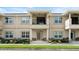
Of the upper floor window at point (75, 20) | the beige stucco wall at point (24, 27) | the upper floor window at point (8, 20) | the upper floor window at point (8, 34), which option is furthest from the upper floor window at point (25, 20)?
the upper floor window at point (75, 20)

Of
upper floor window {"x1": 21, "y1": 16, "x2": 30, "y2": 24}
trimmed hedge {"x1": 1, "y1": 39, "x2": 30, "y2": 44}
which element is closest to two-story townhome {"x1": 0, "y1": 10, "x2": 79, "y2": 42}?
upper floor window {"x1": 21, "y1": 16, "x2": 30, "y2": 24}

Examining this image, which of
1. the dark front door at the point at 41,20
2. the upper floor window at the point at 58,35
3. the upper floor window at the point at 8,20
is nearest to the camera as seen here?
the upper floor window at the point at 58,35

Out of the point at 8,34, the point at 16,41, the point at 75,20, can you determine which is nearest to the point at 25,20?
the point at 8,34

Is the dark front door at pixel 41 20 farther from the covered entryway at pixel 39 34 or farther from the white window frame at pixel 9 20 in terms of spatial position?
the white window frame at pixel 9 20

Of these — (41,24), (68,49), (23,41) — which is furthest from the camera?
(41,24)

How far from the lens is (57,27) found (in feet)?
128

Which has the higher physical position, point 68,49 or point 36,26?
point 36,26

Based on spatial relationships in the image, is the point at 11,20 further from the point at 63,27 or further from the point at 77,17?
the point at 77,17

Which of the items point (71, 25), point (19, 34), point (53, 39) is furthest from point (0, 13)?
point (71, 25)

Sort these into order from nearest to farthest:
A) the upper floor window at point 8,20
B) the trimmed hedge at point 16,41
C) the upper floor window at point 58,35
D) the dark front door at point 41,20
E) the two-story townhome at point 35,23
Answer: the trimmed hedge at point 16,41
the two-story townhome at point 35,23
the upper floor window at point 58,35
the dark front door at point 41,20
the upper floor window at point 8,20

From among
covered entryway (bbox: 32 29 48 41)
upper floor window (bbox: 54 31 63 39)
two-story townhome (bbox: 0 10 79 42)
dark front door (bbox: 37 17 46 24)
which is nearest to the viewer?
two-story townhome (bbox: 0 10 79 42)

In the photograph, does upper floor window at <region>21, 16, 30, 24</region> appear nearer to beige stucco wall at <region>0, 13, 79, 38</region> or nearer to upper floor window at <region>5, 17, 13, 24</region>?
beige stucco wall at <region>0, 13, 79, 38</region>

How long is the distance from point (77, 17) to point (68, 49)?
17374 millimetres

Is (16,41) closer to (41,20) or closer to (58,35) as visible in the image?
(41,20)
